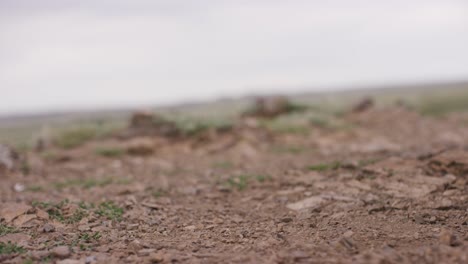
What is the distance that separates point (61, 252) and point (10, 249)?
1.42 ft

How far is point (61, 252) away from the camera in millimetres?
3420

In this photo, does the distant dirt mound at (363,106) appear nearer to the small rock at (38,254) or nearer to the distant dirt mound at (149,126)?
the distant dirt mound at (149,126)

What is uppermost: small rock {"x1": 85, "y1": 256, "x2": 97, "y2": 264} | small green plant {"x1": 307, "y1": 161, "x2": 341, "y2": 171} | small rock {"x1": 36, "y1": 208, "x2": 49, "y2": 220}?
small rock {"x1": 36, "y1": 208, "x2": 49, "y2": 220}

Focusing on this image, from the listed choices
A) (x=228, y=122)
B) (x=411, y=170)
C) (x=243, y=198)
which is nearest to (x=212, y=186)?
(x=243, y=198)

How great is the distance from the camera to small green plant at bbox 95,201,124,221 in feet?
14.6

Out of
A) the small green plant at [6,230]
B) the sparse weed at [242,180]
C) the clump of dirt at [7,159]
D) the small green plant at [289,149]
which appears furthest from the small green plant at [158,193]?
the small green plant at [289,149]

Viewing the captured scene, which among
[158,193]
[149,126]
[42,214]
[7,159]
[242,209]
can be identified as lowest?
[242,209]

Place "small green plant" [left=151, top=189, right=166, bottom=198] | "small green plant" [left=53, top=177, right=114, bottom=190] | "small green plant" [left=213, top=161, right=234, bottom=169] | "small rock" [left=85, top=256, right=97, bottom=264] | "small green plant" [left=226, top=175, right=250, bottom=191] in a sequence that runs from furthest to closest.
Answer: "small green plant" [left=213, top=161, right=234, bottom=169]
"small green plant" [left=53, top=177, right=114, bottom=190]
"small green plant" [left=226, top=175, right=250, bottom=191]
"small green plant" [left=151, top=189, right=166, bottom=198]
"small rock" [left=85, top=256, right=97, bottom=264]

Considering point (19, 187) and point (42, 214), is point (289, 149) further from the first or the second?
point (42, 214)

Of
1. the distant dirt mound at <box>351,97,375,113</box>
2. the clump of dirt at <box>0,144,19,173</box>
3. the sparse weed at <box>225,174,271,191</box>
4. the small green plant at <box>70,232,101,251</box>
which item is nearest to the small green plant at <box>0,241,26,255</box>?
the small green plant at <box>70,232,101,251</box>

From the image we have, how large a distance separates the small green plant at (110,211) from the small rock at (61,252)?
932 mm

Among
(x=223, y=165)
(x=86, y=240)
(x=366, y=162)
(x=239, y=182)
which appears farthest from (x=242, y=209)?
(x=223, y=165)

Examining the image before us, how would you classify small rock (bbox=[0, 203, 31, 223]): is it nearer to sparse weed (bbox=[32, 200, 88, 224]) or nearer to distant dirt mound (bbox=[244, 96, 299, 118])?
sparse weed (bbox=[32, 200, 88, 224])

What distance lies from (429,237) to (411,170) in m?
1.97
